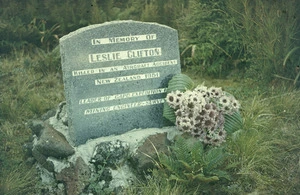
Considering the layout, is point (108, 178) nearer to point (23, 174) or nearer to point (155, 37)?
point (23, 174)

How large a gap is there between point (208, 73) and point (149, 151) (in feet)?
10.9

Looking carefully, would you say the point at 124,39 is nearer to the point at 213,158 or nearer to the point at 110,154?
the point at 110,154

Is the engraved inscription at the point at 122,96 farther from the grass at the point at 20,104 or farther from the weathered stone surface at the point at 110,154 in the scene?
the grass at the point at 20,104

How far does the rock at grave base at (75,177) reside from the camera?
13.5ft

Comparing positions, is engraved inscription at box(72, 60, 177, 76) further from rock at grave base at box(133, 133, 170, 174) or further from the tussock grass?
the tussock grass

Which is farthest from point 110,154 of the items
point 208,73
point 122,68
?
point 208,73

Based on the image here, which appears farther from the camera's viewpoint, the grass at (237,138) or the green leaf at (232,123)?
the green leaf at (232,123)

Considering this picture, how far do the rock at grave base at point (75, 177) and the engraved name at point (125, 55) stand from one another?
102 centimetres

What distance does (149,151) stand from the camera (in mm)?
4246

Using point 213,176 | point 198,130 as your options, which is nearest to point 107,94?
point 198,130

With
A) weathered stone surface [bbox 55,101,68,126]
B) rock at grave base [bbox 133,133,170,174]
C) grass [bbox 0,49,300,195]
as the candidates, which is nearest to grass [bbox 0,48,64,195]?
grass [bbox 0,49,300,195]

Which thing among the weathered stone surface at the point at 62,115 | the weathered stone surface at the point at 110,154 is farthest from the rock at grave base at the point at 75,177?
the weathered stone surface at the point at 62,115

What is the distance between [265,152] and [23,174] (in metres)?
2.47

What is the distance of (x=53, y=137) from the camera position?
4320 mm
